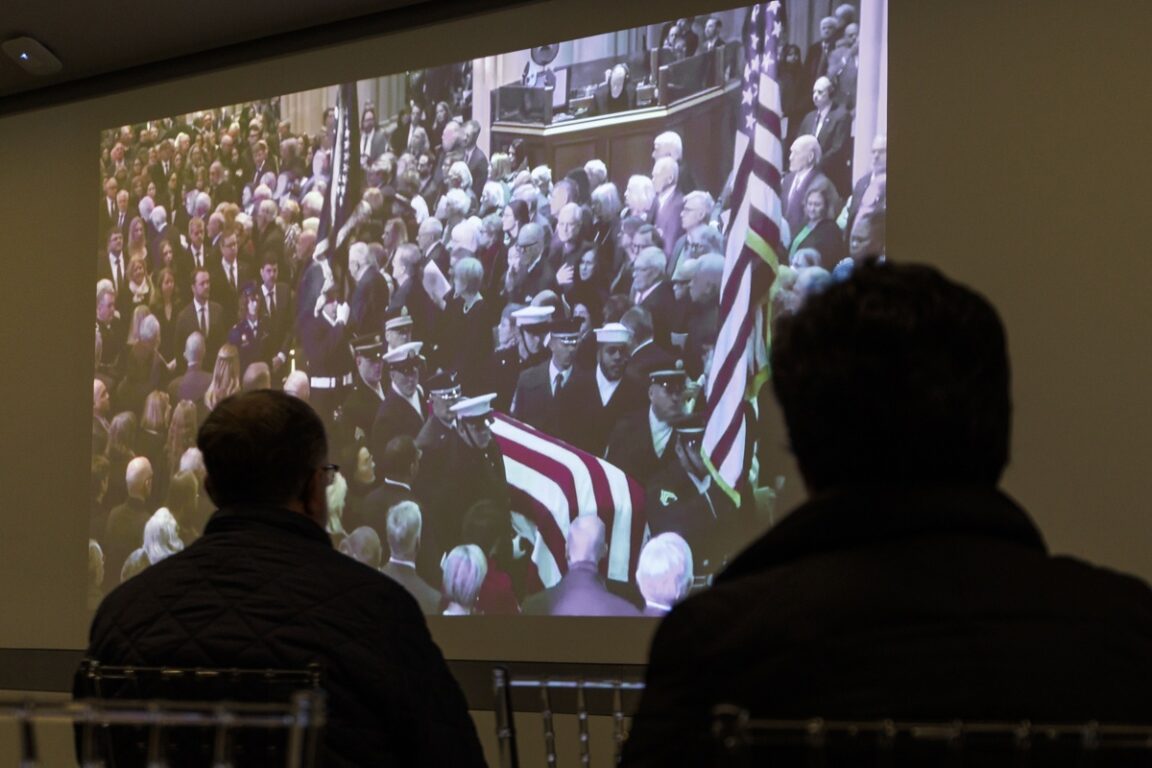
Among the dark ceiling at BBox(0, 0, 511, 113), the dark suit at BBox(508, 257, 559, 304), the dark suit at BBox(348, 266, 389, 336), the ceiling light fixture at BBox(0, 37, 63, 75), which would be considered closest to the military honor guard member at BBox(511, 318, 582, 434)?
the dark suit at BBox(508, 257, 559, 304)

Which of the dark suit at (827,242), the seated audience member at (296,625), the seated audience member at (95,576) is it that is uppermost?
the dark suit at (827,242)

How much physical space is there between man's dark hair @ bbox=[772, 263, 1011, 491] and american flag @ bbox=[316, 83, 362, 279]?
3.34 metres

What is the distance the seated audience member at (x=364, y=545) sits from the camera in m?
4.18

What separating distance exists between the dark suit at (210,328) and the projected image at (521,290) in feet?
0.04

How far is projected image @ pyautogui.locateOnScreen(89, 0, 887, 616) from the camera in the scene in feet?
11.9

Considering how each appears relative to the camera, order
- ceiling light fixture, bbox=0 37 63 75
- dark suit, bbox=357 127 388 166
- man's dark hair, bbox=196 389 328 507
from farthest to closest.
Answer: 1. ceiling light fixture, bbox=0 37 63 75
2. dark suit, bbox=357 127 388 166
3. man's dark hair, bbox=196 389 328 507

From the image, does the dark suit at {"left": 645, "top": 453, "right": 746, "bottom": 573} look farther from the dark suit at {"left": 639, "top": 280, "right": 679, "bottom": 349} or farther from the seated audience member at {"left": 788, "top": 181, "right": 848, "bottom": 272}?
the seated audience member at {"left": 788, "top": 181, "right": 848, "bottom": 272}

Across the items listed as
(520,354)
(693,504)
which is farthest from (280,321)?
(693,504)

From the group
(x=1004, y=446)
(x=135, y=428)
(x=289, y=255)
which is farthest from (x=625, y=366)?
(x=1004, y=446)

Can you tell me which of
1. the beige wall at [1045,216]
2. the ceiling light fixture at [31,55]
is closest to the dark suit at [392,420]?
the beige wall at [1045,216]

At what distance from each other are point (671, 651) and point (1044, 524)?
2.49 meters

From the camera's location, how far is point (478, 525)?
13.1ft

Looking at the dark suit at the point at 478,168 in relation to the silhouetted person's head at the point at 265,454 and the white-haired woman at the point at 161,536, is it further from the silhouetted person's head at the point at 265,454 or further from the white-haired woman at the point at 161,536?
the silhouetted person's head at the point at 265,454

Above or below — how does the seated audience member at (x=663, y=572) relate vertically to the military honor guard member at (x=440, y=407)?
below
